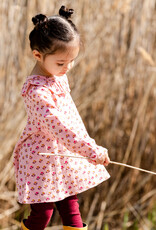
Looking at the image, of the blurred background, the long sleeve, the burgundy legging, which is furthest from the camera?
the blurred background

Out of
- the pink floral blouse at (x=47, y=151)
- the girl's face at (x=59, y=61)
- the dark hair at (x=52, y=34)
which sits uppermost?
the dark hair at (x=52, y=34)

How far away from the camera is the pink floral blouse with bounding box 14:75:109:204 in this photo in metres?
1.44

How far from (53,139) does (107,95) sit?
1245 mm

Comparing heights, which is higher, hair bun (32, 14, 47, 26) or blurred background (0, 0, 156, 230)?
hair bun (32, 14, 47, 26)

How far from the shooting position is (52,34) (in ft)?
4.63

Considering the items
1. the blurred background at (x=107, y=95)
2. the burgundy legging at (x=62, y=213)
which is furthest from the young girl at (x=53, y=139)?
the blurred background at (x=107, y=95)

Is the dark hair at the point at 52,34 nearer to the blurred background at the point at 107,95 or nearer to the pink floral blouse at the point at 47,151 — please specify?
the pink floral blouse at the point at 47,151

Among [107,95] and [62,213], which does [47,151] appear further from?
[107,95]

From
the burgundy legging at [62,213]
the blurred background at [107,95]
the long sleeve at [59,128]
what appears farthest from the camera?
the blurred background at [107,95]

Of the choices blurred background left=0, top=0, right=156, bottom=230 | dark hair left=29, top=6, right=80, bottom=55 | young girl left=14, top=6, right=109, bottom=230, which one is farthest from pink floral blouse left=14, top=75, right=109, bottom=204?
blurred background left=0, top=0, right=156, bottom=230

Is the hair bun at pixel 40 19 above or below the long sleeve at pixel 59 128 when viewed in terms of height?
above

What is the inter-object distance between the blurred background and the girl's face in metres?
0.82

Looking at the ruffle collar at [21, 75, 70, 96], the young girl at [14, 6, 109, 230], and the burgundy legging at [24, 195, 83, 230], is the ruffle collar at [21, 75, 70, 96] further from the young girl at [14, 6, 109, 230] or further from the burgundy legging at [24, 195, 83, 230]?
the burgundy legging at [24, 195, 83, 230]

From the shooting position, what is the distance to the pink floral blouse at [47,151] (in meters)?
1.44
